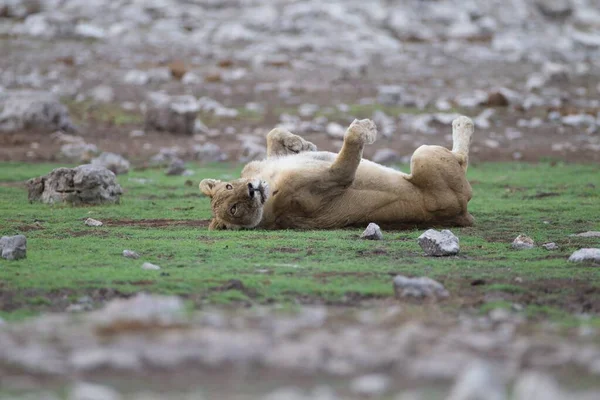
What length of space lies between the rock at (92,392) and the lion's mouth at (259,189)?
201 inches

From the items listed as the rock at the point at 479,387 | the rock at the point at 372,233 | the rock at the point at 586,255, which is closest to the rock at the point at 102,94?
the rock at the point at 372,233

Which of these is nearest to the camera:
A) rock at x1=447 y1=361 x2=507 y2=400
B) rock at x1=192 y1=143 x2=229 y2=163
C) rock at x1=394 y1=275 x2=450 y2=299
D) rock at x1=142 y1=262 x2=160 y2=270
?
rock at x1=447 y1=361 x2=507 y2=400

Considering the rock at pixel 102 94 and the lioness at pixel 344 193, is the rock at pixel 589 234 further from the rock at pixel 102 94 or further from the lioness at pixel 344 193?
the rock at pixel 102 94

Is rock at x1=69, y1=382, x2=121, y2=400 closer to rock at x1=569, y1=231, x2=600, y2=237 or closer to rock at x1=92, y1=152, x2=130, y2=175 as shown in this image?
rock at x1=569, y1=231, x2=600, y2=237

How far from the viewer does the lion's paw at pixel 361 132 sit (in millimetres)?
9648

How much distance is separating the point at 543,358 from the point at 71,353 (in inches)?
87.3

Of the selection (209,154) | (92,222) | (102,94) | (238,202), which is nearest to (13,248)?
(92,222)

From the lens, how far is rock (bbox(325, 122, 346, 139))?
62.0 feet

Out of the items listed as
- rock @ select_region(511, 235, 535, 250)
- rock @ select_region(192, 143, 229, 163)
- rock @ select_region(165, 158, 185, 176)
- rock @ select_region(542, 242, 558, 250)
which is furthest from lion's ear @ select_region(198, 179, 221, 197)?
rock @ select_region(192, 143, 229, 163)

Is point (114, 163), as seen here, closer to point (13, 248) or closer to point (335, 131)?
point (335, 131)

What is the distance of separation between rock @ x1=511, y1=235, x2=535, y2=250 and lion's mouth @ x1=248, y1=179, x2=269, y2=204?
2289 millimetres

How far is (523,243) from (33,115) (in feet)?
39.0

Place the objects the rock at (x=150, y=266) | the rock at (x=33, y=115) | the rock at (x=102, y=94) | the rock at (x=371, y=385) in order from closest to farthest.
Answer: the rock at (x=371, y=385), the rock at (x=150, y=266), the rock at (x=33, y=115), the rock at (x=102, y=94)

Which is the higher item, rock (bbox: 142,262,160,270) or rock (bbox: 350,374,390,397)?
rock (bbox: 350,374,390,397)
